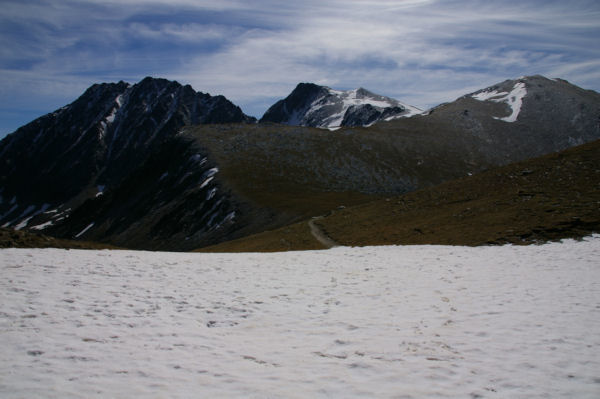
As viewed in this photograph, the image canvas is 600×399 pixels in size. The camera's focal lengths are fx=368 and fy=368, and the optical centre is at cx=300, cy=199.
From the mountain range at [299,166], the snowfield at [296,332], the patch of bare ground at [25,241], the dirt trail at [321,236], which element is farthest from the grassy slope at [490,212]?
the mountain range at [299,166]

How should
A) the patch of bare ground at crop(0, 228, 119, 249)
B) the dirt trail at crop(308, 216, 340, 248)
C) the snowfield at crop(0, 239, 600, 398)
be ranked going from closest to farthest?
the snowfield at crop(0, 239, 600, 398)
the patch of bare ground at crop(0, 228, 119, 249)
the dirt trail at crop(308, 216, 340, 248)

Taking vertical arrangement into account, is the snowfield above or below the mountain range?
below

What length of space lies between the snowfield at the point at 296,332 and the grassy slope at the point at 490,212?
10.1m

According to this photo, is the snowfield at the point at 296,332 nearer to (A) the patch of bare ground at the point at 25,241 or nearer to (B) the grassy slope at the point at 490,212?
(A) the patch of bare ground at the point at 25,241

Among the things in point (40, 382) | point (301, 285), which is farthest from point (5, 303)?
point (301, 285)

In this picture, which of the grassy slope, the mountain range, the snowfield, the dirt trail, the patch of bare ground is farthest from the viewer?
the mountain range

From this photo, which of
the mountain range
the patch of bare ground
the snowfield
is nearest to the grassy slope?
the snowfield

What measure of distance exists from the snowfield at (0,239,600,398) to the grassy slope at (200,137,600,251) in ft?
33.1

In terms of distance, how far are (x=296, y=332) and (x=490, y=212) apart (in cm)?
3083

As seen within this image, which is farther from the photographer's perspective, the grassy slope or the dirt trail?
the dirt trail

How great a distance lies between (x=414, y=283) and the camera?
1695 centimetres

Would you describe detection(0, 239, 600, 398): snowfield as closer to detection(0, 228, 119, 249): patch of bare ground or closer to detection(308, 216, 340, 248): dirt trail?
detection(0, 228, 119, 249): patch of bare ground

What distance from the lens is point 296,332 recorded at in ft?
34.5

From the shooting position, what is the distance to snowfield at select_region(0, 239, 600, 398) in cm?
723
